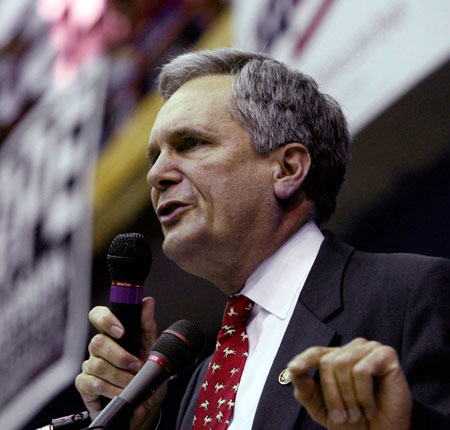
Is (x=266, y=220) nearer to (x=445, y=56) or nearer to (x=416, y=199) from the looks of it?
(x=416, y=199)

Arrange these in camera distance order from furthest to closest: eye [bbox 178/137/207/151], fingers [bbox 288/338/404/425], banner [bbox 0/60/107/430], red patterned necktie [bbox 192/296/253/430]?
banner [bbox 0/60/107/430]
eye [bbox 178/137/207/151]
red patterned necktie [bbox 192/296/253/430]
fingers [bbox 288/338/404/425]

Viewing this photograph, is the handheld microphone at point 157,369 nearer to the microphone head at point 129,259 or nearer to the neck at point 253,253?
the microphone head at point 129,259

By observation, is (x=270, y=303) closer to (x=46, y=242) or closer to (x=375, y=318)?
(x=375, y=318)

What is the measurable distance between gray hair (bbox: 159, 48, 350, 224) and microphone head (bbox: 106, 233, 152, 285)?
41 centimetres

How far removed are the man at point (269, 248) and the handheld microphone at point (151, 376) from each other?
0.17 meters

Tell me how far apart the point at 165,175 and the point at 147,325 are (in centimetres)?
37

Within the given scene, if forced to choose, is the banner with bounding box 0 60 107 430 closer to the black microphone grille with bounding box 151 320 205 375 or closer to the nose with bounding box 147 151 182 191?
the nose with bounding box 147 151 182 191

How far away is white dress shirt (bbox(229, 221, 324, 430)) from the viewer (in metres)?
1.40

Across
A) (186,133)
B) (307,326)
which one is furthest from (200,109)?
(307,326)

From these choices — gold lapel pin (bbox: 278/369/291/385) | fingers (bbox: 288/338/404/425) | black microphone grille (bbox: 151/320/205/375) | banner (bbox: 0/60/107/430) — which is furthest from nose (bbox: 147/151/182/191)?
banner (bbox: 0/60/107/430)

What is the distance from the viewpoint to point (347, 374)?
2.81 feet

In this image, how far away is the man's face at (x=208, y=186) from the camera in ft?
5.15

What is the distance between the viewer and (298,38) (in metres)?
2.30

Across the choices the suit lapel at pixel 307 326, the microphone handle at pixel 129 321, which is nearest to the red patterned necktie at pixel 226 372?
the suit lapel at pixel 307 326
